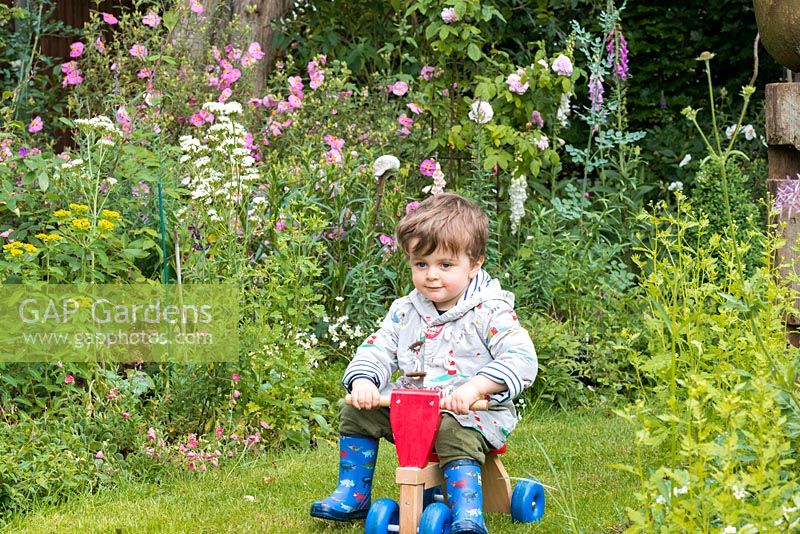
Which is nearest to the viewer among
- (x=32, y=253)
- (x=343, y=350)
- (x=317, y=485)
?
(x=317, y=485)

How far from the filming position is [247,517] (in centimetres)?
343

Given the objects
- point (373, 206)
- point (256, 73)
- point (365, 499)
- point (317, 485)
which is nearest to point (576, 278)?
point (373, 206)

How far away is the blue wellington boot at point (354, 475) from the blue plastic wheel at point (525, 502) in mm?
462

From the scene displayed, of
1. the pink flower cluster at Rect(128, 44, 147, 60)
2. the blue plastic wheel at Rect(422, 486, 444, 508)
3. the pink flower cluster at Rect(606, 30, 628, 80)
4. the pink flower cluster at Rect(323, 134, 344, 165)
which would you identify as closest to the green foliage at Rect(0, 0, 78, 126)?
the pink flower cluster at Rect(128, 44, 147, 60)

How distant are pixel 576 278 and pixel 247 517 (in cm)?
263

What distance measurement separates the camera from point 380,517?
3.04 metres

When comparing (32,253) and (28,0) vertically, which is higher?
(28,0)

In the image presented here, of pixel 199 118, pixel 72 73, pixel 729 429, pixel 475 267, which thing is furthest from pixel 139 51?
pixel 729 429

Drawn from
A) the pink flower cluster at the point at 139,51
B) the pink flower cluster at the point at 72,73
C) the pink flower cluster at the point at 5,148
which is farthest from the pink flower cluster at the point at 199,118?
the pink flower cluster at the point at 5,148

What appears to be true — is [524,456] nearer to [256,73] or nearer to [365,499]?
[365,499]

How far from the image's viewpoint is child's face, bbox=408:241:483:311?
321 centimetres

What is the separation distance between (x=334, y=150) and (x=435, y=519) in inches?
132

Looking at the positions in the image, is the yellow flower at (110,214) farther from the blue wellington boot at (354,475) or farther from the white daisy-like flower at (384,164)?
the blue wellington boot at (354,475)

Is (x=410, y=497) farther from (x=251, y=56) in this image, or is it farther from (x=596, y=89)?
(x=251, y=56)
